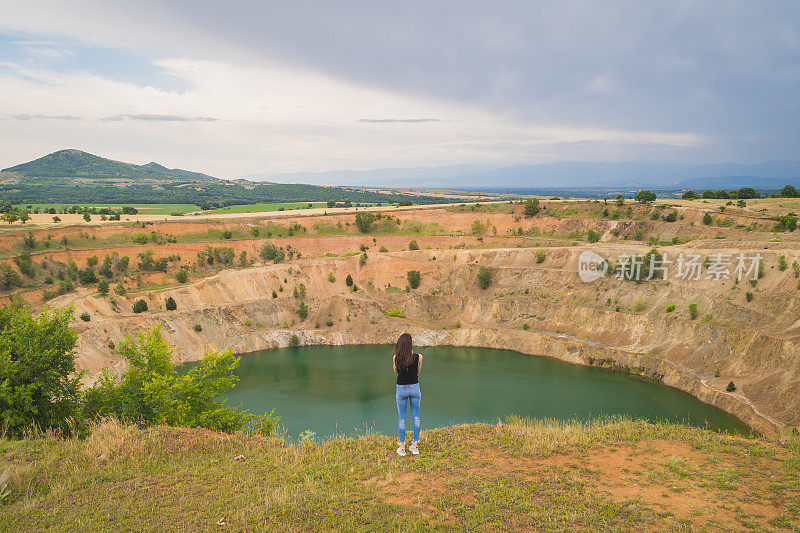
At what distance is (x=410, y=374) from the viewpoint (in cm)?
1230

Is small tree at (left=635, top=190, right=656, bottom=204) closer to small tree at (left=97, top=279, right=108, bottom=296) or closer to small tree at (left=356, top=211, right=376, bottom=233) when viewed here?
small tree at (left=356, top=211, right=376, bottom=233)

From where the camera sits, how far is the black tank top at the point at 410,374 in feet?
39.9

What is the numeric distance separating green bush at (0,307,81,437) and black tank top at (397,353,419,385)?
38.9ft

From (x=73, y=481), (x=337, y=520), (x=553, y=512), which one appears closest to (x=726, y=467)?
(x=553, y=512)

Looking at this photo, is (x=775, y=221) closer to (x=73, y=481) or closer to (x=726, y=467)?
(x=726, y=467)

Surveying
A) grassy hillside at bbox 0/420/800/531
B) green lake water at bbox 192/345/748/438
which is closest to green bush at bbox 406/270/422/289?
green lake water at bbox 192/345/748/438

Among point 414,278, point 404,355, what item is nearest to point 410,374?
point 404,355

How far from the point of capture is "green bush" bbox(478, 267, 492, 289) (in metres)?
66.4

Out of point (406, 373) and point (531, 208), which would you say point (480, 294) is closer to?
point (531, 208)

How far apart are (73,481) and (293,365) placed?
44.1 metres

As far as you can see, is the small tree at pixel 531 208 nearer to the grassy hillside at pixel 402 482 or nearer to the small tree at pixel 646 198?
the small tree at pixel 646 198

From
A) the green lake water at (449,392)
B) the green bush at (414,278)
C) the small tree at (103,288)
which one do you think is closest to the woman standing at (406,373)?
the green lake water at (449,392)

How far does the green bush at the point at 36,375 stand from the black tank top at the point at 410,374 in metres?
11.8

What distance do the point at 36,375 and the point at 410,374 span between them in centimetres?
1390
